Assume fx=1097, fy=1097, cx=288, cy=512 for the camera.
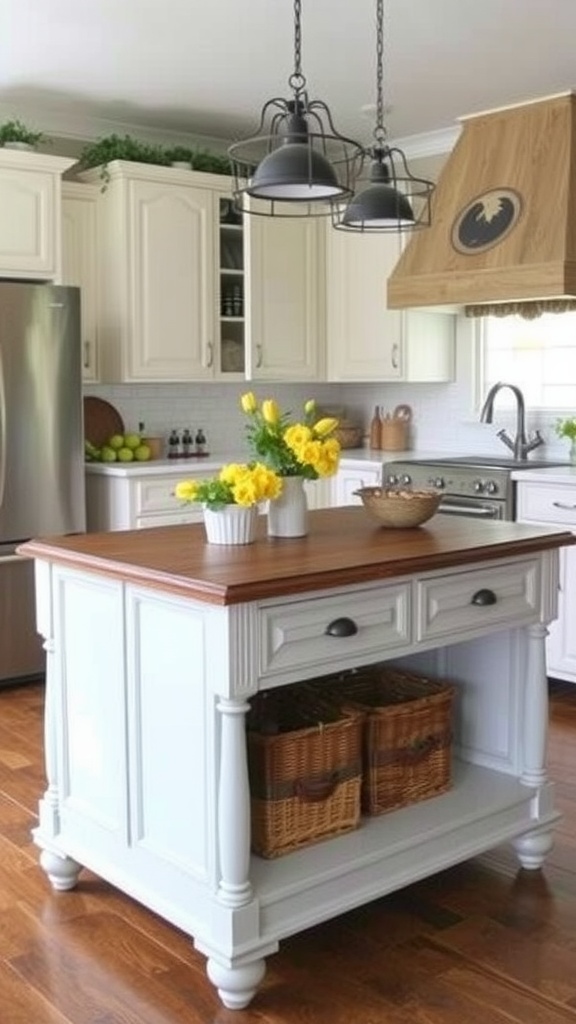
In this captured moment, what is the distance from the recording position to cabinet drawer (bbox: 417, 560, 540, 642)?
2.69m

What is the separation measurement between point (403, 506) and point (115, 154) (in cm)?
301

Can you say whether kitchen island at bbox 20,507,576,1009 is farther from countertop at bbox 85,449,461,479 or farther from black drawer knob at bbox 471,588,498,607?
countertop at bbox 85,449,461,479

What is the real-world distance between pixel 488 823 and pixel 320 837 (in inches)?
20.0

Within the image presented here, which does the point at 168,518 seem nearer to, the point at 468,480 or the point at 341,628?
the point at 468,480

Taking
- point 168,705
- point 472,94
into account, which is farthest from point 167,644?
point 472,94

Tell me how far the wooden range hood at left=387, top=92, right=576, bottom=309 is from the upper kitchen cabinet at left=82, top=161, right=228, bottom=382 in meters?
1.07

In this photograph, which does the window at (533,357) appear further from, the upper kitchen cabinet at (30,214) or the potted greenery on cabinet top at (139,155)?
the upper kitchen cabinet at (30,214)

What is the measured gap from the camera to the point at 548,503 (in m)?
4.66

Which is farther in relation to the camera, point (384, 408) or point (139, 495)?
point (384, 408)

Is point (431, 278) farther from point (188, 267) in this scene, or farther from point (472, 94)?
point (188, 267)

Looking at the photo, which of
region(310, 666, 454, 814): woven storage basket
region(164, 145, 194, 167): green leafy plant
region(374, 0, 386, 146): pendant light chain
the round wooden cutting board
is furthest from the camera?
the round wooden cutting board

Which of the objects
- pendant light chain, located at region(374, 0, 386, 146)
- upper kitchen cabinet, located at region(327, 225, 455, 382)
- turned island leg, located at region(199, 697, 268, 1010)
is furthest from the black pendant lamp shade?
upper kitchen cabinet, located at region(327, 225, 455, 382)

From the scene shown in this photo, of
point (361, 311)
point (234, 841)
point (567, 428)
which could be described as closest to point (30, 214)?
point (361, 311)

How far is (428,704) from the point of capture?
2.93 m
